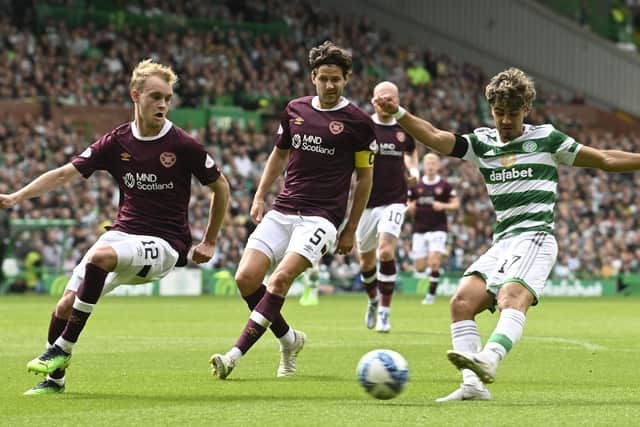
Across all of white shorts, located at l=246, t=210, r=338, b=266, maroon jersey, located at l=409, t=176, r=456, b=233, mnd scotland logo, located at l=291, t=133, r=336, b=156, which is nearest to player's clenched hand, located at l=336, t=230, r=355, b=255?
white shorts, located at l=246, t=210, r=338, b=266

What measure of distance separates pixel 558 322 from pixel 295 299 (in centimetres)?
831

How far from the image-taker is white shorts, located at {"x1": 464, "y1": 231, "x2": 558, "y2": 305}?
26.9 ft

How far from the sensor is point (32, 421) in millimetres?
7195

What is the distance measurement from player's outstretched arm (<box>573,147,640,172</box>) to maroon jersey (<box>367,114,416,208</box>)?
662cm

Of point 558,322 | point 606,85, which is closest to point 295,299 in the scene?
point 558,322

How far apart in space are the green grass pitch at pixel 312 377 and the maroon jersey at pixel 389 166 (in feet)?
5.35

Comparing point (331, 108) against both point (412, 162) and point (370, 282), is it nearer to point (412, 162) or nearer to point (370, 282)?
point (412, 162)

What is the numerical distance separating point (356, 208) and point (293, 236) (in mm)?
612

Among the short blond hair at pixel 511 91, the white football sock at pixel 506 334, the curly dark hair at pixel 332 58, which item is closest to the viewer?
the white football sock at pixel 506 334

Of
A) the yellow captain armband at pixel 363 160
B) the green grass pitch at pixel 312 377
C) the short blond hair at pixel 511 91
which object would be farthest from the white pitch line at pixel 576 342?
the short blond hair at pixel 511 91

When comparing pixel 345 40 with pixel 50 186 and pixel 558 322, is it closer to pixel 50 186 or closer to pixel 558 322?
pixel 558 322

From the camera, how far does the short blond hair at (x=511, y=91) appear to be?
27.0 ft

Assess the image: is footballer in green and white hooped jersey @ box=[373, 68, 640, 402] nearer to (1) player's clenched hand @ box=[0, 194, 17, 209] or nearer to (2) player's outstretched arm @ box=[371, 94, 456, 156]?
(2) player's outstretched arm @ box=[371, 94, 456, 156]

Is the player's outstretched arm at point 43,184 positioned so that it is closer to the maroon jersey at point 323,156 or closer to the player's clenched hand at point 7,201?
the player's clenched hand at point 7,201
